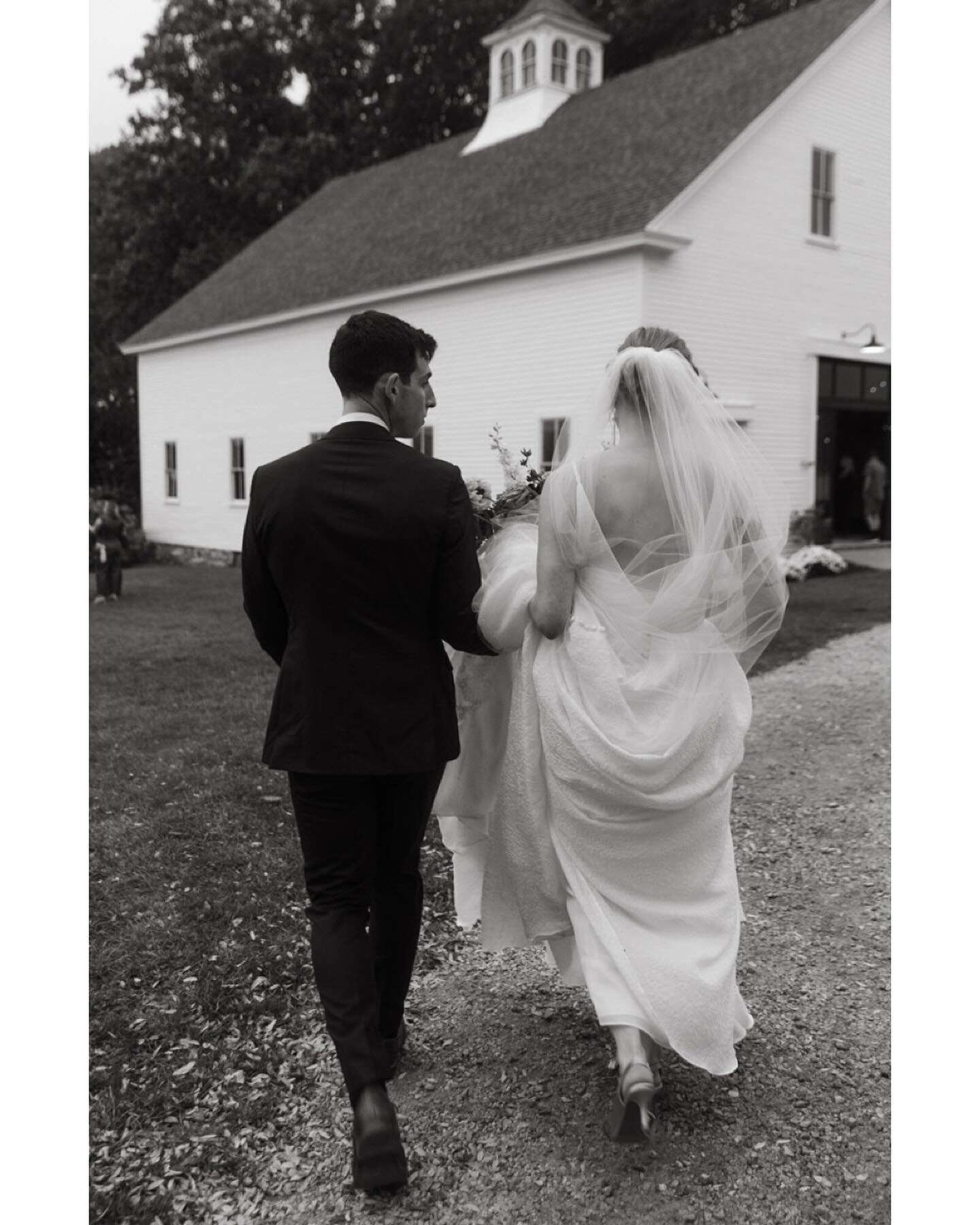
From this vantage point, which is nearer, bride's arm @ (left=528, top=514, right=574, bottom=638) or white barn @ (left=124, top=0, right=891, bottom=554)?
bride's arm @ (left=528, top=514, right=574, bottom=638)

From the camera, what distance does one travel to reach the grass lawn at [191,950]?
2.99m

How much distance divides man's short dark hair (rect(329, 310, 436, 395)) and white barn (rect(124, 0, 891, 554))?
493 inches

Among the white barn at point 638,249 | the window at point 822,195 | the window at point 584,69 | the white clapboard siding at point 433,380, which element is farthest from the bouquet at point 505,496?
the window at point 584,69

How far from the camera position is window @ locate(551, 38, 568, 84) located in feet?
69.4

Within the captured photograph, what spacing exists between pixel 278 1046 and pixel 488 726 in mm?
1195

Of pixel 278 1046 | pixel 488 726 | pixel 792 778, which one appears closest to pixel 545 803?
pixel 488 726

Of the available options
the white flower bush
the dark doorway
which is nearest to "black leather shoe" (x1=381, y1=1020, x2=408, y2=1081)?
the white flower bush

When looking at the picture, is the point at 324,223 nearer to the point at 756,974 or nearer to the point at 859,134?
the point at 859,134

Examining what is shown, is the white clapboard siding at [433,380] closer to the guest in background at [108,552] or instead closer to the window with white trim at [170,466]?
the window with white trim at [170,466]

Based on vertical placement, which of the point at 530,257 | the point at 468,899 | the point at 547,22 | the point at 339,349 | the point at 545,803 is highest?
the point at 547,22

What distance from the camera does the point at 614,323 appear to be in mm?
15273

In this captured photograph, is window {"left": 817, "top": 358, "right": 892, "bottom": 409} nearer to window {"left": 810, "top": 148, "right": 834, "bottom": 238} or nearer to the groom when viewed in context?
window {"left": 810, "top": 148, "right": 834, "bottom": 238}

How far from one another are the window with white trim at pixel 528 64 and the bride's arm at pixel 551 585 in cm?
2042

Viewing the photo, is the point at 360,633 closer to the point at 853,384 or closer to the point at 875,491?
the point at 853,384
